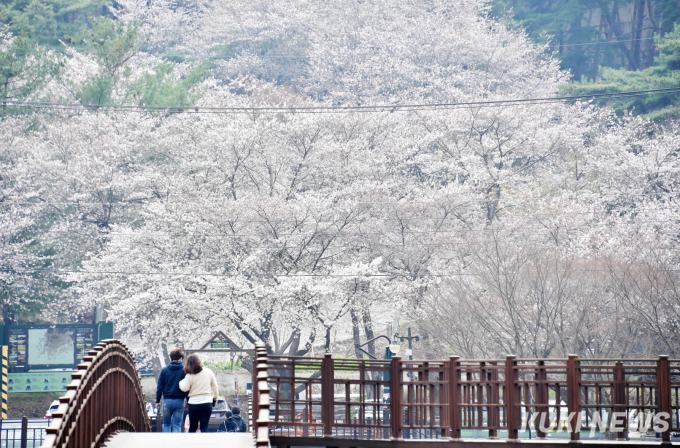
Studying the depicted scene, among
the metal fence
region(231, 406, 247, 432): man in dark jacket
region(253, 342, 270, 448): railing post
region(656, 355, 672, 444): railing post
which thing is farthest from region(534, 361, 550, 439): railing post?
the metal fence

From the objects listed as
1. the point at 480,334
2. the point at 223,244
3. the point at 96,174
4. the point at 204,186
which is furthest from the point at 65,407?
the point at 96,174

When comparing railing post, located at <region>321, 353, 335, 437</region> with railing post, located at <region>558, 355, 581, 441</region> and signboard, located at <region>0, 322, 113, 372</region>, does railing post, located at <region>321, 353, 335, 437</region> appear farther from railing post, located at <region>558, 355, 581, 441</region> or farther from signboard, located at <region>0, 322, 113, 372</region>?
signboard, located at <region>0, 322, 113, 372</region>

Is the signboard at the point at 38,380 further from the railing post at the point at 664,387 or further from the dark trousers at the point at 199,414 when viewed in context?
the railing post at the point at 664,387

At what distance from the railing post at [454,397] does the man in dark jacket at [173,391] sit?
3496 millimetres

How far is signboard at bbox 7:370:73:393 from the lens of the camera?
21172mm

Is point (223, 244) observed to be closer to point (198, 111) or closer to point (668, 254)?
point (198, 111)

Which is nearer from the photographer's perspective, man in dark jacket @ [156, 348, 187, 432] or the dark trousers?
the dark trousers

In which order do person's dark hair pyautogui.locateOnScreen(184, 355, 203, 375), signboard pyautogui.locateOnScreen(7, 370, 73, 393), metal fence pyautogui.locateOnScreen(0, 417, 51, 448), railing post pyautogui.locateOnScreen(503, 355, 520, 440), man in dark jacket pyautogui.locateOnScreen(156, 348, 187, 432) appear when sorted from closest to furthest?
person's dark hair pyautogui.locateOnScreen(184, 355, 203, 375), man in dark jacket pyautogui.locateOnScreen(156, 348, 187, 432), railing post pyautogui.locateOnScreen(503, 355, 520, 440), metal fence pyautogui.locateOnScreen(0, 417, 51, 448), signboard pyautogui.locateOnScreen(7, 370, 73, 393)

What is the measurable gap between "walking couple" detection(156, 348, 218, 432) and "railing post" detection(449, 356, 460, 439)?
10.2 ft

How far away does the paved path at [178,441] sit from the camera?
20.6 ft

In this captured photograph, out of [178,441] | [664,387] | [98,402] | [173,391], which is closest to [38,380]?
[173,391]

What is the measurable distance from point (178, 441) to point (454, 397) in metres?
3.78

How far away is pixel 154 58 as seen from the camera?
3781cm

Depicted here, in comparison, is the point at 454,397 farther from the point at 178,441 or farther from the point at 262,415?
the point at 262,415
